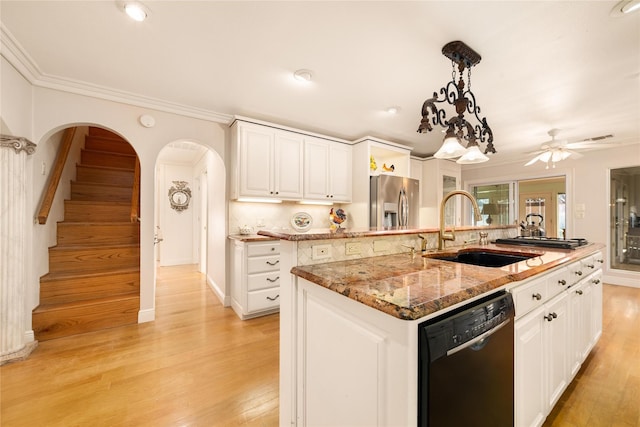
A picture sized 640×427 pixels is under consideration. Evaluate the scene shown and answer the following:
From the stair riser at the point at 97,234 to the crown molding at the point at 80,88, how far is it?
1489 millimetres

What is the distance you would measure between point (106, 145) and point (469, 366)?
539 cm

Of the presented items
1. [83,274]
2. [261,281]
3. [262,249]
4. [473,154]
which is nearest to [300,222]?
[473,154]

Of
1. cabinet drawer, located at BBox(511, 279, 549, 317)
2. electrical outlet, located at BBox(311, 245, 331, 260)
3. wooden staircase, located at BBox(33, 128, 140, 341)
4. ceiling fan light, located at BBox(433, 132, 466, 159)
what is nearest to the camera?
cabinet drawer, located at BBox(511, 279, 549, 317)

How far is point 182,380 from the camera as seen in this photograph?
5.99 ft

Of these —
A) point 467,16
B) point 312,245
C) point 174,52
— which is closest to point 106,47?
point 174,52

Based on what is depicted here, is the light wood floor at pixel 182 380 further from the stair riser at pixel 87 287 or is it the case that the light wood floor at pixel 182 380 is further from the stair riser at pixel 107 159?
the stair riser at pixel 107 159

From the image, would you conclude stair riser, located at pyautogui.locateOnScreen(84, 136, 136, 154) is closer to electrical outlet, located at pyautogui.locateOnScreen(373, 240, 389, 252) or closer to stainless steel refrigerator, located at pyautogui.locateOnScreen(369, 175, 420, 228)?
stainless steel refrigerator, located at pyautogui.locateOnScreen(369, 175, 420, 228)

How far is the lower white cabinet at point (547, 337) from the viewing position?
3.87 ft

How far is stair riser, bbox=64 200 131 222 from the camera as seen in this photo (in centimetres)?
321

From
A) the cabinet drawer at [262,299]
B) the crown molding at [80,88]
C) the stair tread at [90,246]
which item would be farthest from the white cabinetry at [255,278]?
the crown molding at [80,88]

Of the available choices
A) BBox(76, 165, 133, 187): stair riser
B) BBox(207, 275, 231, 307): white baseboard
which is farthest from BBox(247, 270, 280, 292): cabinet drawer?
BBox(76, 165, 133, 187): stair riser

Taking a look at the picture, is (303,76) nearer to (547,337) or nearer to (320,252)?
(320,252)

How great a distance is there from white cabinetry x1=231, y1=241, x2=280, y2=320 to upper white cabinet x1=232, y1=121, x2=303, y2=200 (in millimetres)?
671

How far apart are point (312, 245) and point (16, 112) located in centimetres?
267
